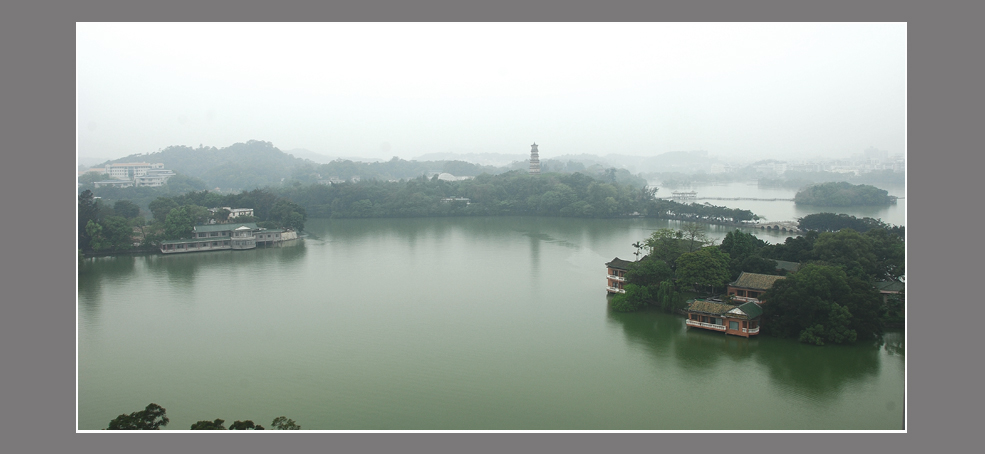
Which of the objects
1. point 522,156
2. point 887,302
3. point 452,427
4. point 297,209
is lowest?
point 452,427

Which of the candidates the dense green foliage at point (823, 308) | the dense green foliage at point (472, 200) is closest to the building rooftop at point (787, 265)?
the dense green foliage at point (823, 308)

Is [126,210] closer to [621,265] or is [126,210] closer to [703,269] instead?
[621,265]

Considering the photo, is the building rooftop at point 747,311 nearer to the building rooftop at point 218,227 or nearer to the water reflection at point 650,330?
the water reflection at point 650,330

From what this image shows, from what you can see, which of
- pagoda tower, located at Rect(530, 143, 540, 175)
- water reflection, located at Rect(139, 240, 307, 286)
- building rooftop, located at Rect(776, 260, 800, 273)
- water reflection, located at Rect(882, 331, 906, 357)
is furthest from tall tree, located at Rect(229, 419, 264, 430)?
pagoda tower, located at Rect(530, 143, 540, 175)

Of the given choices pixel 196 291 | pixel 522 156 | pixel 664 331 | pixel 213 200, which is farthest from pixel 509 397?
pixel 522 156

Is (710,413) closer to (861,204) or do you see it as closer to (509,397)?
(509,397)

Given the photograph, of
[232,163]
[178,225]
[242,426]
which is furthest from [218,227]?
[232,163]

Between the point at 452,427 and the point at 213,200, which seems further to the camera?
the point at 213,200
